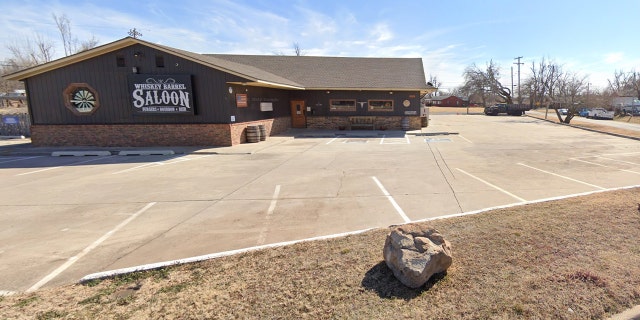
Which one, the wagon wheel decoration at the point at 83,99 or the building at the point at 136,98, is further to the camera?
the wagon wheel decoration at the point at 83,99

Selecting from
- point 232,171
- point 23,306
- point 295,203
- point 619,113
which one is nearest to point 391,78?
point 232,171

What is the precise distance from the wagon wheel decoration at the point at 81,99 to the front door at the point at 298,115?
12.8m

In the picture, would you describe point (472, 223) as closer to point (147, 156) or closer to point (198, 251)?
point (198, 251)

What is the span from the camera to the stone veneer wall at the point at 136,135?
51.7ft

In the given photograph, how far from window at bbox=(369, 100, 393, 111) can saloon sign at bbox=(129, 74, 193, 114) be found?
1329 cm

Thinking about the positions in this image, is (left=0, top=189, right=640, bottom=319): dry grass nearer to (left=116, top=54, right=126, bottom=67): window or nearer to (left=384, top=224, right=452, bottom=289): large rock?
(left=384, top=224, right=452, bottom=289): large rock

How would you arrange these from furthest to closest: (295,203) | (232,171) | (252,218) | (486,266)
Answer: (232,171), (295,203), (252,218), (486,266)

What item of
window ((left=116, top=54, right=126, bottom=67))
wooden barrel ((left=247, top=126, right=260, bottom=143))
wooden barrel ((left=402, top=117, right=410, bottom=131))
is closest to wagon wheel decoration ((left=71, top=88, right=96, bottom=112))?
window ((left=116, top=54, right=126, bottom=67))

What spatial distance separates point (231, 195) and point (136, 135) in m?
11.4

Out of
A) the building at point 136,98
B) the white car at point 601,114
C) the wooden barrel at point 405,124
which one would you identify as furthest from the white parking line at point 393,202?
the white car at point 601,114

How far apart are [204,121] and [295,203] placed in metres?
10.9

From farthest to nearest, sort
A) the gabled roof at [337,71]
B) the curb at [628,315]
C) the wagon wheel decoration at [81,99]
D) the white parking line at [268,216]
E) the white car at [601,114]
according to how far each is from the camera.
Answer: the white car at [601,114], the gabled roof at [337,71], the wagon wheel decoration at [81,99], the white parking line at [268,216], the curb at [628,315]

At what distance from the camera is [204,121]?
1583 centimetres

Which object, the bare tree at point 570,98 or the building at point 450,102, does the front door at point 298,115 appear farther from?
the building at point 450,102
